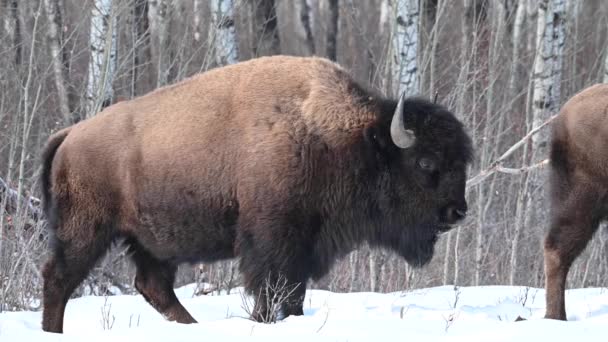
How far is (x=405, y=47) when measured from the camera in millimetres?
10984

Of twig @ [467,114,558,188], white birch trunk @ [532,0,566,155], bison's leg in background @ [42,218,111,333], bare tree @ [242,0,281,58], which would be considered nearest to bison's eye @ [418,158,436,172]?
twig @ [467,114,558,188]

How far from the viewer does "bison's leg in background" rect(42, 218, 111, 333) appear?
6.45 meters

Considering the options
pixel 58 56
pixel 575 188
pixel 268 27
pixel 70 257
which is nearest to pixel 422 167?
pixel 575 188

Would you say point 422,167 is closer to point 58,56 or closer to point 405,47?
point 405,47

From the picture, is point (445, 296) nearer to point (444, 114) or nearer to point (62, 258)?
point (444, 114)

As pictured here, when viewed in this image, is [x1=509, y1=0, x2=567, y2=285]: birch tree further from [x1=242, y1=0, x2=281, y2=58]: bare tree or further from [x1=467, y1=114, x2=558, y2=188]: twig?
[x1=242, y1=0, x2=281, y2=58]: bare tree

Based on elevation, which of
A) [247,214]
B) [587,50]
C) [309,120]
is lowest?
[247,214]

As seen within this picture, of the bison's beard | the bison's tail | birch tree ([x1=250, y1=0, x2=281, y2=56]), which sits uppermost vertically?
birch tree ([x1=250, y1=0, x2=281, y2=56])

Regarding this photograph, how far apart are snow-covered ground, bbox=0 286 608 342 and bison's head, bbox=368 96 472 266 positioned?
61 cm

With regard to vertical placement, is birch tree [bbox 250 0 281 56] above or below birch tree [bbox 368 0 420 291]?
above

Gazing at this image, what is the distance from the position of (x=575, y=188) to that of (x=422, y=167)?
3.46ft

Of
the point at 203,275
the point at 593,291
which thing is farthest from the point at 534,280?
the point at 203,275

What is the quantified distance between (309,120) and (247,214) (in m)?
0.70

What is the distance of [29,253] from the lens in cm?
790
